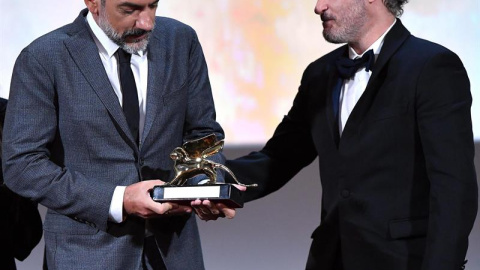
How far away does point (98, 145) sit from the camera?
7.27 ft

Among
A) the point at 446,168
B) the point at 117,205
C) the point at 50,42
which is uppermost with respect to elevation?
the point at 50,42

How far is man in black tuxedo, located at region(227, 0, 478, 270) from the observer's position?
2.33 meters

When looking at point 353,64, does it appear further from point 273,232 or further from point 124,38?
point 273,232

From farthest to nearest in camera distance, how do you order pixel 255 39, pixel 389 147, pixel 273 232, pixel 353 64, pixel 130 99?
pixel 273 232, pixel 255 39, pixel 353 64, pixel 389 147, pixel 130 99

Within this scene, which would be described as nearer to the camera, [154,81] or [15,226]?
[154,81]

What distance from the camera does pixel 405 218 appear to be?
7.84 ft

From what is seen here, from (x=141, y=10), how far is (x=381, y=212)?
778 mm

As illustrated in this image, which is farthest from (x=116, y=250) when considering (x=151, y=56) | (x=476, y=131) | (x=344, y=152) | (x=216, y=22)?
(x=476, y=131)

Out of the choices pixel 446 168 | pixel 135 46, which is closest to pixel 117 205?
pixel 135 46

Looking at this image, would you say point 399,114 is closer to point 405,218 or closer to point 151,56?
point 405,218

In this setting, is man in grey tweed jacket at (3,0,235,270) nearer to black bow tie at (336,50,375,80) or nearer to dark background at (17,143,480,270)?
black bow tie at (336,50,375,80)

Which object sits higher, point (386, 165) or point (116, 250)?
point (386, 165)

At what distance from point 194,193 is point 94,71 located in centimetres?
38

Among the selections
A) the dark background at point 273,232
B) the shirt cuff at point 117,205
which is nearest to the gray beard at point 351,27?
the shirt cuff at point 117,205
